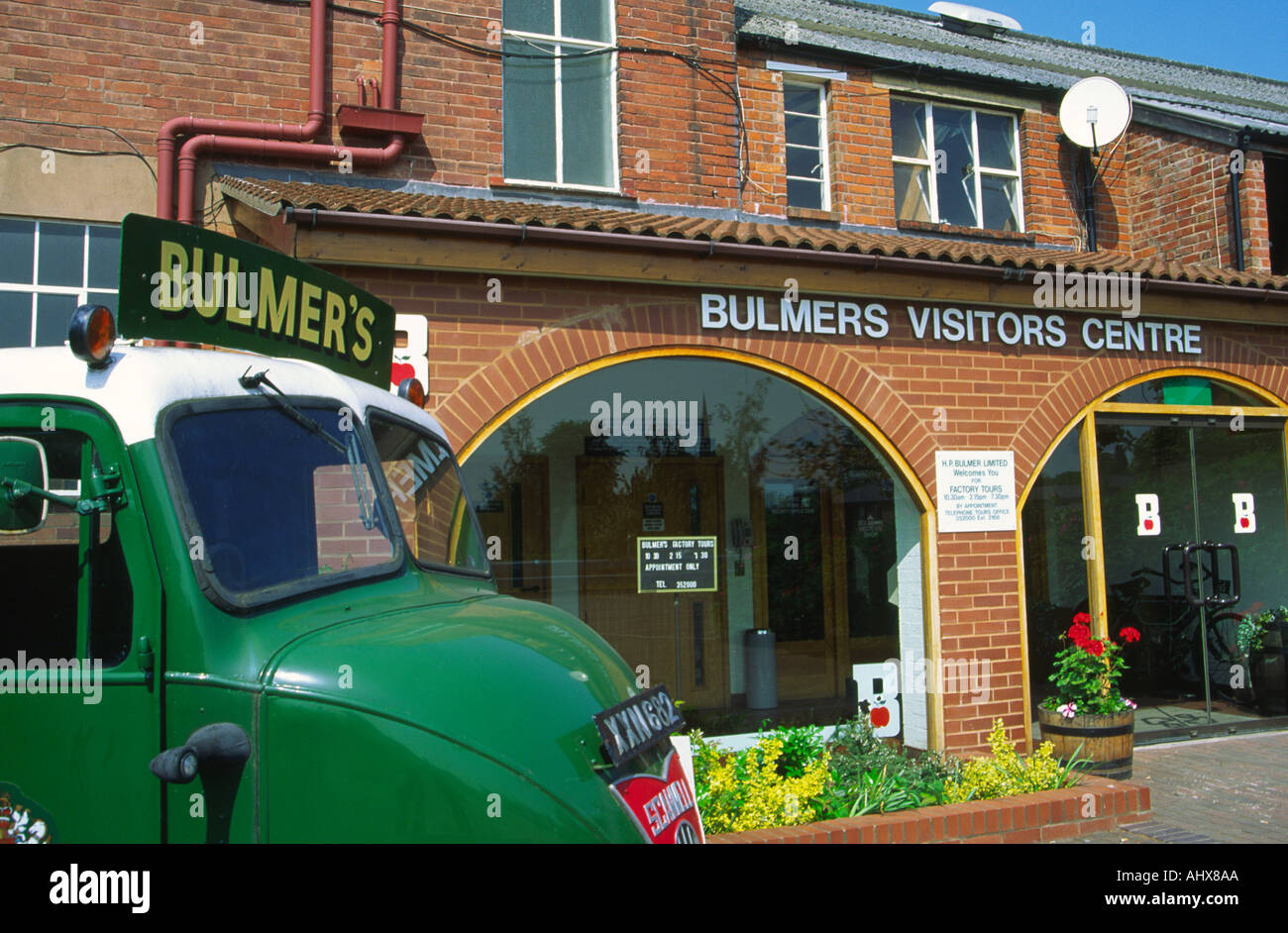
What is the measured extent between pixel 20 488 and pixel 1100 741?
22.5 ft

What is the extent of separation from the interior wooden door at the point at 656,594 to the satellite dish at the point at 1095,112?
17.8 ft

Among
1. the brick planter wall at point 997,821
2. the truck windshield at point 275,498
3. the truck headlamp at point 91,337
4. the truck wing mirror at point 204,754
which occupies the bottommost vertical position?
the brick planter wall at point 997,821

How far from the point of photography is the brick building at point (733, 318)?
7133 millimetres

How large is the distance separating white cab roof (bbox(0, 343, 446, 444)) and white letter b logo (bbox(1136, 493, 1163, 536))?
27.3ft

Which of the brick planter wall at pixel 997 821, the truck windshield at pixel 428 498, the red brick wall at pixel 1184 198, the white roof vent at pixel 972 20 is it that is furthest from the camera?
the white roof vent at pixel 972 20

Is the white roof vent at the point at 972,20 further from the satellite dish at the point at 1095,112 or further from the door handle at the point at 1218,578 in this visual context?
the door handle at the point at 1218,578

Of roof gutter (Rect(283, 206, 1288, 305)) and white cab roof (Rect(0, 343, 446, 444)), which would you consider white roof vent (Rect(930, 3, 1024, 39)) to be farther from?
white cab roof (Rect(0, 343, 446, 444))

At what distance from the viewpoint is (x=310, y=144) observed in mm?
8062

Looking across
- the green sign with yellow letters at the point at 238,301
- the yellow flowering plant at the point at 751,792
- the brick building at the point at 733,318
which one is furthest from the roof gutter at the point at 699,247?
the yellow flowering plant at the point at 751,792

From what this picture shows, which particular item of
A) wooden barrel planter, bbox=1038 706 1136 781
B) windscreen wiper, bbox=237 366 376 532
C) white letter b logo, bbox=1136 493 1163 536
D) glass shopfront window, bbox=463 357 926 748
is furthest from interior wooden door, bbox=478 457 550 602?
white letter b logo, bbox=1136 493 1163 536

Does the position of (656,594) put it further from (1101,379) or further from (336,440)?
(336,440)

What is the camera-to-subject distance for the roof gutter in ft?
20.5

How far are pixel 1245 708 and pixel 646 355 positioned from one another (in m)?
6.51

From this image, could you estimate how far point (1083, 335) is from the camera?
852 centimetres
